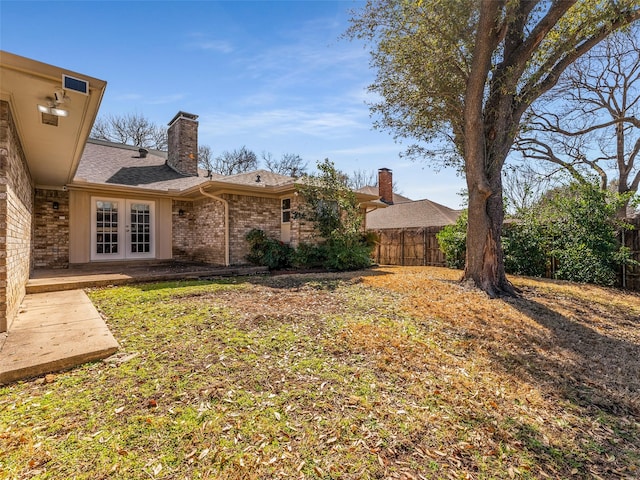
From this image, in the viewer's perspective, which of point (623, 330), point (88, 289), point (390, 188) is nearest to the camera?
point (623, 330)

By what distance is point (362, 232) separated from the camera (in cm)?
1094

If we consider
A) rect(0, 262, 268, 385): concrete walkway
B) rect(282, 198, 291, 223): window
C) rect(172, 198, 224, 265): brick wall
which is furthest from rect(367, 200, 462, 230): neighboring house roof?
rect(0, 262, 268, 385): concrete walkway

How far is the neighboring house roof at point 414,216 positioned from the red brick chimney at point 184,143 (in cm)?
1020

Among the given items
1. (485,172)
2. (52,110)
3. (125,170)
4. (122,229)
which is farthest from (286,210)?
A: (52,110)

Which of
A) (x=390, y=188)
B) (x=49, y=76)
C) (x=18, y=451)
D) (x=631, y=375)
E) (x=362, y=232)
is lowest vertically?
(x=631, y=375)

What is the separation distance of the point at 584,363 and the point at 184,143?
12969mm

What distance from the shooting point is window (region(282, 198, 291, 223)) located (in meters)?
10.4

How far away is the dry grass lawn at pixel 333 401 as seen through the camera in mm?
1857

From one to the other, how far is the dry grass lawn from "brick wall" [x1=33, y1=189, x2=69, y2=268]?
5.86 metres

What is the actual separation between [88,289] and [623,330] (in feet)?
30.4

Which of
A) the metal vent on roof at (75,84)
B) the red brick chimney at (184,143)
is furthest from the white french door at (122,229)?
the metal vent on roof at (75,84)

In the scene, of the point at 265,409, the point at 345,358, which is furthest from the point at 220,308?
the point at 265,409

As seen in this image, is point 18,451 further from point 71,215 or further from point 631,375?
point 71,215

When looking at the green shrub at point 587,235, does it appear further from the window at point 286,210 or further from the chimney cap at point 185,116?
the chimney cap at point 185,116
